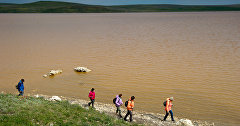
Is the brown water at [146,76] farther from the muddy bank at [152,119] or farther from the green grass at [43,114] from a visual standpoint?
the green grass at [43,114]

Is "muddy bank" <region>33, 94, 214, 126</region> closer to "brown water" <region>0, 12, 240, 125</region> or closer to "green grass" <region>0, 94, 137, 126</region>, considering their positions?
"brown water" <region>0, 12, 240, 125</region>

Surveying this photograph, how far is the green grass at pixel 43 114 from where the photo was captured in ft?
33.1

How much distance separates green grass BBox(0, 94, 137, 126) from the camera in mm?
10100

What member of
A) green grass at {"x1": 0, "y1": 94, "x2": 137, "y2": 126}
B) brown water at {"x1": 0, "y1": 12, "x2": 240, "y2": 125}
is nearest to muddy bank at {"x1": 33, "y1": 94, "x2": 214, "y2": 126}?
brown water at {"x1": 0, "y1": 12, "x2": 240, "y2": 125}

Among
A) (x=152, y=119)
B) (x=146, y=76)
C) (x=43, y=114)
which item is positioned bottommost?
(x=152, y=119)

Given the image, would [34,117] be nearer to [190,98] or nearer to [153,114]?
[153,114]

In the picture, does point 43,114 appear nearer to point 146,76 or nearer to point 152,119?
point 152,119

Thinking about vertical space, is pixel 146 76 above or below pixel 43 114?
above

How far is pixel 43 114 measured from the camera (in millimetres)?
11000

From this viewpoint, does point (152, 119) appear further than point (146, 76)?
No

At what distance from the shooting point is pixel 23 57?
31578 mm

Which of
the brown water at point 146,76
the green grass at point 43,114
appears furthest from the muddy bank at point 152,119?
the green grass at point 43,114

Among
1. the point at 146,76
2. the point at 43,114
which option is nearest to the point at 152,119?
the point at 43,114

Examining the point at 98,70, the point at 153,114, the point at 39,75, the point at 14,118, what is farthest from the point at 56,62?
the point at 14,118
